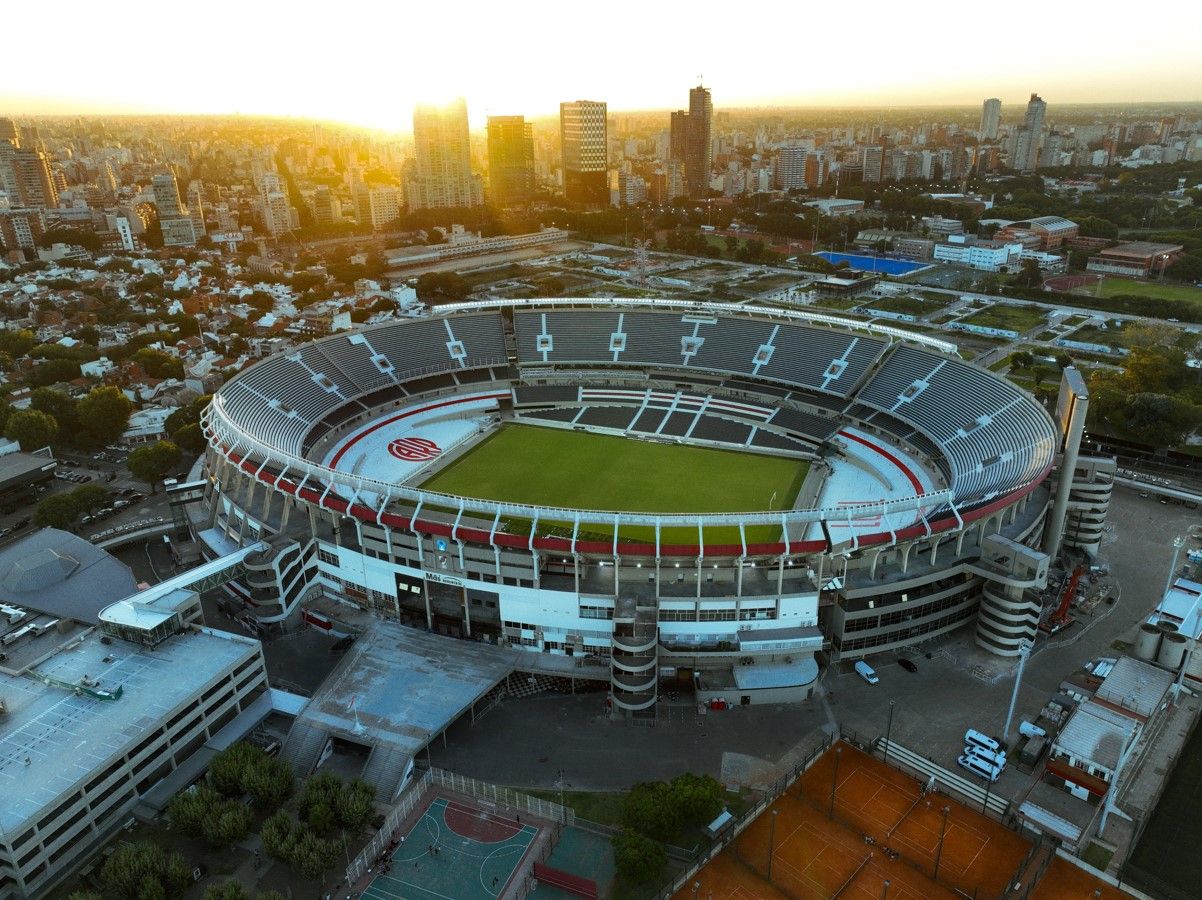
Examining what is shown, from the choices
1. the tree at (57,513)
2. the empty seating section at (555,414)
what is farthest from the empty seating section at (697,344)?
the tree at (57,513)

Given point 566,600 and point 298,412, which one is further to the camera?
point 298,412

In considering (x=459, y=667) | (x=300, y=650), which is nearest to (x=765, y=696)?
(x=459, y=667)

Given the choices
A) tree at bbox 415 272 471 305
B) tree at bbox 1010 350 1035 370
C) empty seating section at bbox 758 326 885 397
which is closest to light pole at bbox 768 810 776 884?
empty seating section at bbox 758 326 885 397

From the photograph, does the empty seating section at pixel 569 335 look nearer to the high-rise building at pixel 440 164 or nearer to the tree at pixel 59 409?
the tree at pixel 59 409

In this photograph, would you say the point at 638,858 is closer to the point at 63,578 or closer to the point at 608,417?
the point at 63,578

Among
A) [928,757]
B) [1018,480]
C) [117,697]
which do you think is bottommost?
[928,757]

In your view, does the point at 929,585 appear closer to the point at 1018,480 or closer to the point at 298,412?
the point at 1018,480

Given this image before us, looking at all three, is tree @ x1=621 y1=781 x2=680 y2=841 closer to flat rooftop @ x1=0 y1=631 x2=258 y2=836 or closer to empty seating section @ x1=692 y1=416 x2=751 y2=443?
flat rooftop @ x1=0 y1=631 x2=258 y2=836

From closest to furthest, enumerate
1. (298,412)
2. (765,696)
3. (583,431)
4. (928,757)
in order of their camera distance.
A: (928,757) → (765,696) → (298,412) → (583,431)
